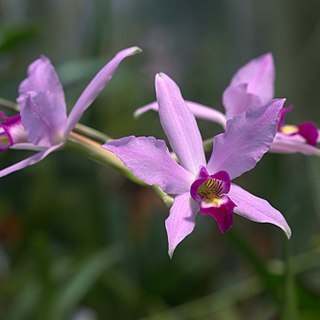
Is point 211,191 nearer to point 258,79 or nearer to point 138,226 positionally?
point 258,79

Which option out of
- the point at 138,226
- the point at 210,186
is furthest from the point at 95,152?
the point at 138,226

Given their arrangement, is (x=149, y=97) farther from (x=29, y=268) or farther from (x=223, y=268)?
(x=29, y=268)

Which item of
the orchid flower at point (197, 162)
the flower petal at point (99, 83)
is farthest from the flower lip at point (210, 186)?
the flower petal at point (99, 83)

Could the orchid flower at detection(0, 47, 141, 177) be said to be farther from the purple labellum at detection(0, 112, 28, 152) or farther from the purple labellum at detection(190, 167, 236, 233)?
the purple labellum at detection(190, 167, 236, 233)

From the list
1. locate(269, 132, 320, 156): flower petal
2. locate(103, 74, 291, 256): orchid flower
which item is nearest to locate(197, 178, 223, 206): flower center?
locate(103, 74, 291, 256): orchid flower

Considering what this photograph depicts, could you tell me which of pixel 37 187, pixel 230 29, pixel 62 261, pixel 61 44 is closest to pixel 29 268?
pixel 62 261

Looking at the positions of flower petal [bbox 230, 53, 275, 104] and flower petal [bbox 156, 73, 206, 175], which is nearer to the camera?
flower petal [bbox 156, 73, 206, 175]
